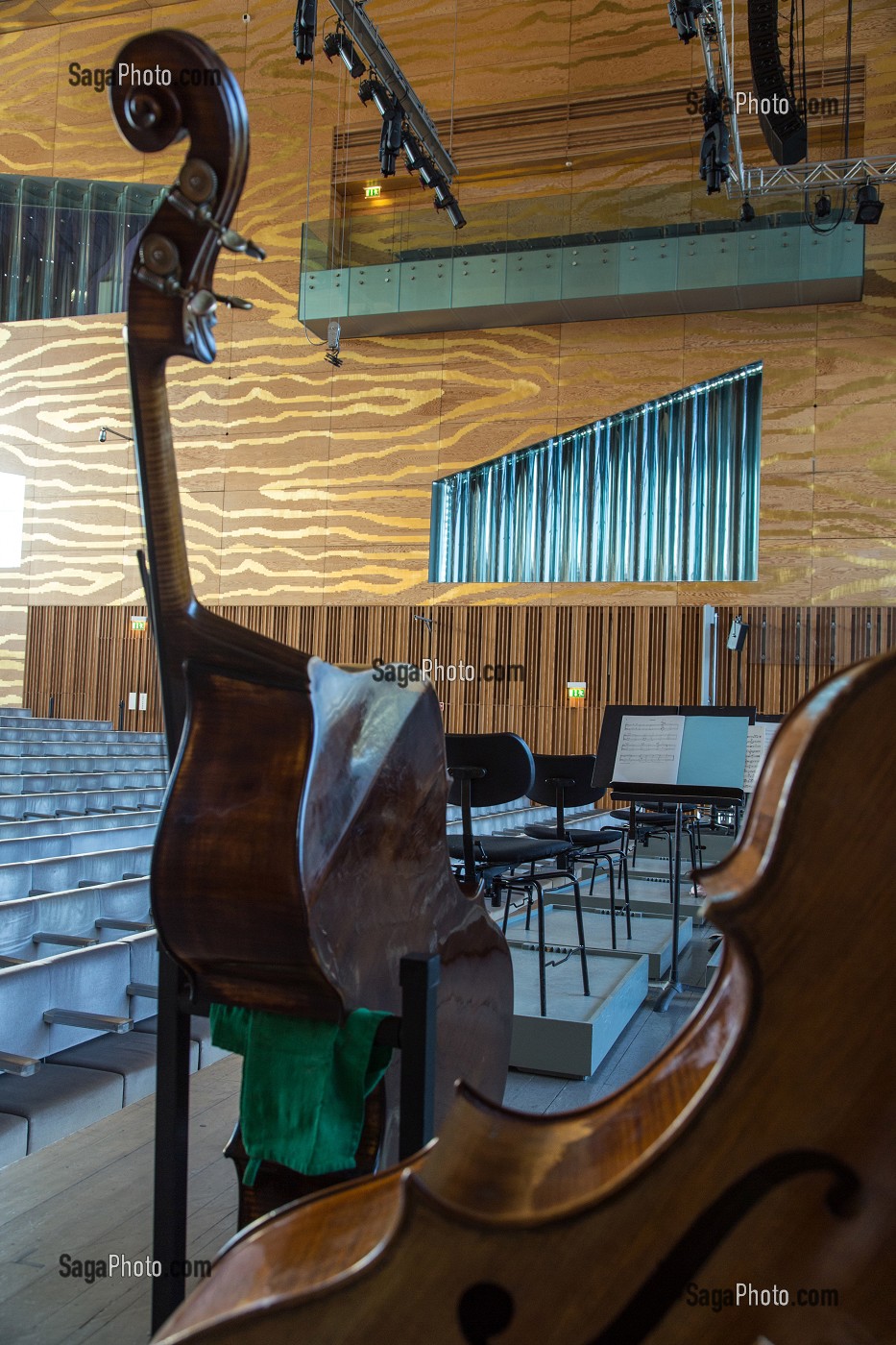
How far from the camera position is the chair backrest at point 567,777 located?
14.4 ft

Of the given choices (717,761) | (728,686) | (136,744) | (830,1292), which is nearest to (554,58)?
(728,686)

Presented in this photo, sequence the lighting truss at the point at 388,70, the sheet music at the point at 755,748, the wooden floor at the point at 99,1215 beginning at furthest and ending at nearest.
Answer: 1. the lighting truss at the point at 388,70
2. the sheet music at the point at 755,748
3. the wooden floor at the point at 99,1215

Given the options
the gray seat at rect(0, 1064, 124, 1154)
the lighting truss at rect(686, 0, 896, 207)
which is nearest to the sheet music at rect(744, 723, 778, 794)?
the gray seat at rect(0, 1064, 124, 1154)

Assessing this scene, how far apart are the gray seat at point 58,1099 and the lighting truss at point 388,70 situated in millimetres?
8664

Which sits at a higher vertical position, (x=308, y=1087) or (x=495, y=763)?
(x=495, y=763)

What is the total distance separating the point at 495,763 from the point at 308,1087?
2.57 meters

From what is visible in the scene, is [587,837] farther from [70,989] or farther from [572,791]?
[70,989]

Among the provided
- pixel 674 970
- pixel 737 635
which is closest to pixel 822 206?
pixel 737 635

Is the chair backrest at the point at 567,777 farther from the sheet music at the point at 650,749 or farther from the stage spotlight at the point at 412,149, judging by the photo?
the stage spotlight at the point at 412,149

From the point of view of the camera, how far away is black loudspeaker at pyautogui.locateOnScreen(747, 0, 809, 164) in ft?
26.7

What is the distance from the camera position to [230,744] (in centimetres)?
98

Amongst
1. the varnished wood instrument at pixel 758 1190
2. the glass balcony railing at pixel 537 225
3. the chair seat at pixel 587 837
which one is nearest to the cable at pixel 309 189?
the glass balcony railing at pixel 537 225

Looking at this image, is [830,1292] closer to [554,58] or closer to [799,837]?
[799,837]

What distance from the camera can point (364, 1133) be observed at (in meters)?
1.04
